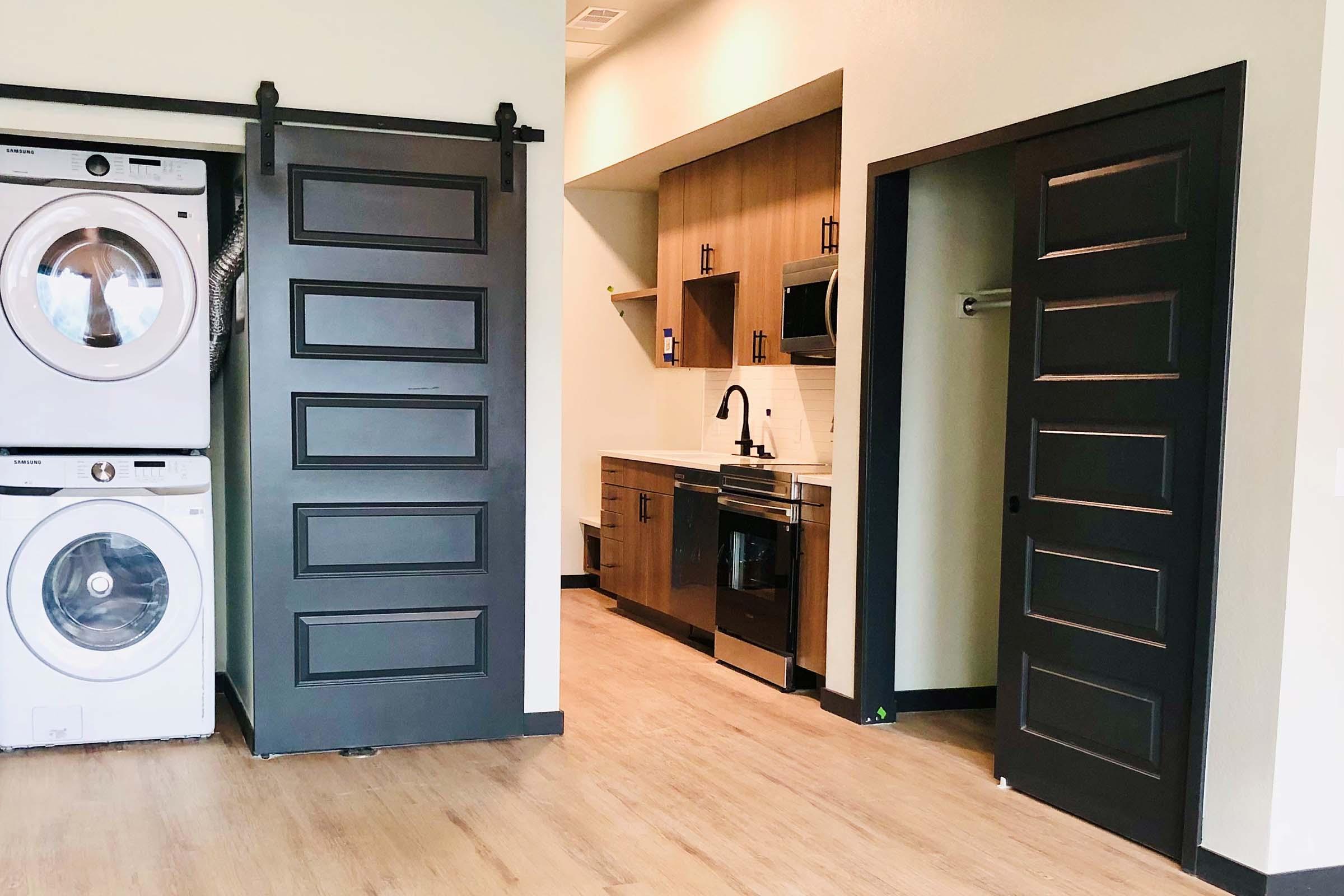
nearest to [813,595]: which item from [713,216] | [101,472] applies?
[713,216]

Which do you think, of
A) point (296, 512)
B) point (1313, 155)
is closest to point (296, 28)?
point (296, 512)

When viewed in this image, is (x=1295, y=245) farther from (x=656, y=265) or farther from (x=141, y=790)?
(x=656, y=265)

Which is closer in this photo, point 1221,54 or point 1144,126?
point 1221,54

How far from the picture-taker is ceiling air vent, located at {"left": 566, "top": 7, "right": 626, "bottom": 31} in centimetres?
598

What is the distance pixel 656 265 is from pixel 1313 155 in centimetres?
495

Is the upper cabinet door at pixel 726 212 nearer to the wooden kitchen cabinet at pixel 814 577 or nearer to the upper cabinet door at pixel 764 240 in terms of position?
the upper cabinet door at pixel 764 240

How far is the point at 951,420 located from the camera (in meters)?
4.62

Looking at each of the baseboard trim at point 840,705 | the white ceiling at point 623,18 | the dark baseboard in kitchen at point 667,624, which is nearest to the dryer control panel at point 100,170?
the white ceiling at point 623,18

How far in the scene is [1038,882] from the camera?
3.00m

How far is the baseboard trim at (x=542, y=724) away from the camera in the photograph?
4.21 metres

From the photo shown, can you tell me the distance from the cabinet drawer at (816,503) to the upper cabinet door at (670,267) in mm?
2130

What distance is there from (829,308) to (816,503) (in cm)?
81

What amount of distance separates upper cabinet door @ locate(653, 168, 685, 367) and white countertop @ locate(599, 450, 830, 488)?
570mm

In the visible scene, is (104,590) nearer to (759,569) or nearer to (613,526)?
(759,569)
